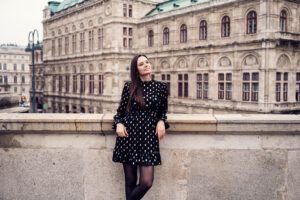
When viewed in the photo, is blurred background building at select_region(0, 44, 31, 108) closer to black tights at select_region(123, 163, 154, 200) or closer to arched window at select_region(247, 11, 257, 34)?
arched window at select_region(247, 11, 257, 34)

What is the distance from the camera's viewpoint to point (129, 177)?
3609 mm

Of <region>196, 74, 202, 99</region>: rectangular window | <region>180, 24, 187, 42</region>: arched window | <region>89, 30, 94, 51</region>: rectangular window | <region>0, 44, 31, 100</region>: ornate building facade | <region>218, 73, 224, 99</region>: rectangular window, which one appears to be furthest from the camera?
<region>0, 44, 31, 100</region>: ornate building facade

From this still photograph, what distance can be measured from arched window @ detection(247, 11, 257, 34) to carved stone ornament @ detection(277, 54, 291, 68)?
2.77 metres

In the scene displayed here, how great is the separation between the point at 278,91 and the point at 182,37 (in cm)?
1023

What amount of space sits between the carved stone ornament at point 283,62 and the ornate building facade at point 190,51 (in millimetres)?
72

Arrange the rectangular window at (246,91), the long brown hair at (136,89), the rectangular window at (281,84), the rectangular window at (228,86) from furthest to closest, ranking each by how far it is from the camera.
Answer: the rectangular window at (228,86), the rectangular window at (246,91), the rectangular window at (281,84), the long brown hair at (136,89)

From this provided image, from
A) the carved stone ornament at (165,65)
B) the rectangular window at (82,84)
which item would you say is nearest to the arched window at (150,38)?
the carved stone ornament at (165,65)

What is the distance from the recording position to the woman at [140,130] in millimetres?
3438

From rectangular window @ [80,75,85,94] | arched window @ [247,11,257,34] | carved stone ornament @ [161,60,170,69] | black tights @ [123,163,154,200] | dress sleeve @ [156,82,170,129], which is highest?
arched window @ [247,11,257,34]

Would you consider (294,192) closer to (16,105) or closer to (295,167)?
(295,167)

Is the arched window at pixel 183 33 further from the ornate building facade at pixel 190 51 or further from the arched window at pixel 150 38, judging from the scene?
the arched window at pixel 150 38

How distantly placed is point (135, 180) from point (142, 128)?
640 millimetres

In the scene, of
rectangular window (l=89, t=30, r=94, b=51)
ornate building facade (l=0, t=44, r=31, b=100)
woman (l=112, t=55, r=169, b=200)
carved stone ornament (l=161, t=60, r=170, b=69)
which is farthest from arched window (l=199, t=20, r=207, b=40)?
ornate building facade (l=0, t=44, r=31, b=100)

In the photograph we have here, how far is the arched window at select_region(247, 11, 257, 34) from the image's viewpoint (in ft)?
75.9
